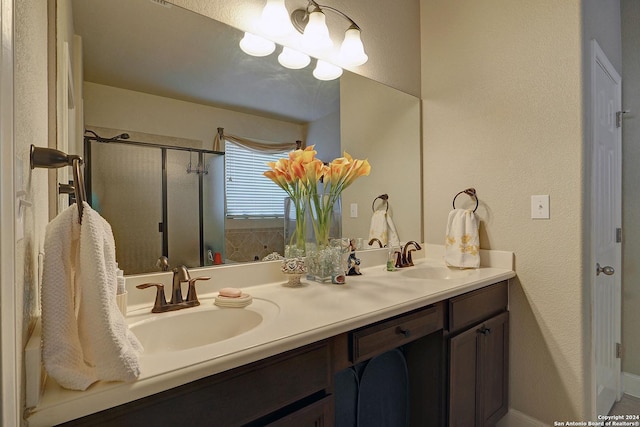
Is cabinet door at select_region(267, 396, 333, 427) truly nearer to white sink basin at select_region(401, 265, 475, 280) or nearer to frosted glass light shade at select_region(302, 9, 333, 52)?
white sink basin at select_region(401, 265, 475, 280)

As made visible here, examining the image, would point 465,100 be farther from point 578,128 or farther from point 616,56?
point 616,56

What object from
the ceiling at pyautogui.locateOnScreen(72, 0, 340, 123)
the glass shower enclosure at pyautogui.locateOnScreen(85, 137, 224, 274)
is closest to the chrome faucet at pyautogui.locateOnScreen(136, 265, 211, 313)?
the glass shower enclosure at pyautogui.locateOnScreen(85, 137, 224, 274)

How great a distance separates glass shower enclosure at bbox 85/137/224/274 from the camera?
1153mm

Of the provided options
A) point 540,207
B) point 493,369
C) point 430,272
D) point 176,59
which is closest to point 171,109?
point 176,59

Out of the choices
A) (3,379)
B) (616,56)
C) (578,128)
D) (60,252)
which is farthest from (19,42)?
(616,56)

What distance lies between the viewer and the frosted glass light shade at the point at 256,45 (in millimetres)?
1459

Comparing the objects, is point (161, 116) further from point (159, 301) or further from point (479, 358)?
point (479, 358)

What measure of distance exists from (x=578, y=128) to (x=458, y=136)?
0.58 meters

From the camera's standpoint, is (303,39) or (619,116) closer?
(303,39)

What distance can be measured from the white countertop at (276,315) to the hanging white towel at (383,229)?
10 centimetres

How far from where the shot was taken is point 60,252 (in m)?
0.62

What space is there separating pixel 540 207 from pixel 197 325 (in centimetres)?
163

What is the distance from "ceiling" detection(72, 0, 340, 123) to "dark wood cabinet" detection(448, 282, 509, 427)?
121cm

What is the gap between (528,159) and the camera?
1737 mm
